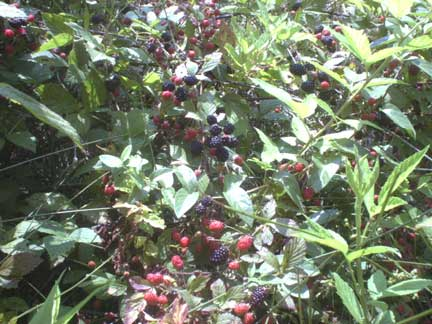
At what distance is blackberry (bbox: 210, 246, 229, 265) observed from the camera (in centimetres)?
125

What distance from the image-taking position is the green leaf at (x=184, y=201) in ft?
3.95

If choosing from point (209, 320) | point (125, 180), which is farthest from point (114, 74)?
point (209, 320)

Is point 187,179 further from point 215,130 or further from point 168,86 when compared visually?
point 168,86

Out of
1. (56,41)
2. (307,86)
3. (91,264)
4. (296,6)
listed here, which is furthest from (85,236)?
(296,6)

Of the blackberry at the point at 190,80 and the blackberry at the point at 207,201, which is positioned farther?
the blackberry at the point at 190,80

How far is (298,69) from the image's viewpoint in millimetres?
1570

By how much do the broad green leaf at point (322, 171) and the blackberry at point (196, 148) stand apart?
0.99 ft

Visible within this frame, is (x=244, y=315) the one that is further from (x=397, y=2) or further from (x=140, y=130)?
(x=397, y=2)

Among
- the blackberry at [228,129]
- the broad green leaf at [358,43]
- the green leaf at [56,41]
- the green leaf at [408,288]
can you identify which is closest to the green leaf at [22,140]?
the green leaf at [56,41]

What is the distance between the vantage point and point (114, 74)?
1.58 meters

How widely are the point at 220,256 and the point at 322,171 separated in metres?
0.33

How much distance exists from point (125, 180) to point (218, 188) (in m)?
0.25

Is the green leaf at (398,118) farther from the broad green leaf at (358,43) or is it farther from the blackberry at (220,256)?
the blackberry at (220,256)

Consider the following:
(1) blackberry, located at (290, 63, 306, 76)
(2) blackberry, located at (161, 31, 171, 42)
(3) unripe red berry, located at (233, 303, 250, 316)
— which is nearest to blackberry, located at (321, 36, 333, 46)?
(1) blackberry, located at (290, 63, 306, 76)
